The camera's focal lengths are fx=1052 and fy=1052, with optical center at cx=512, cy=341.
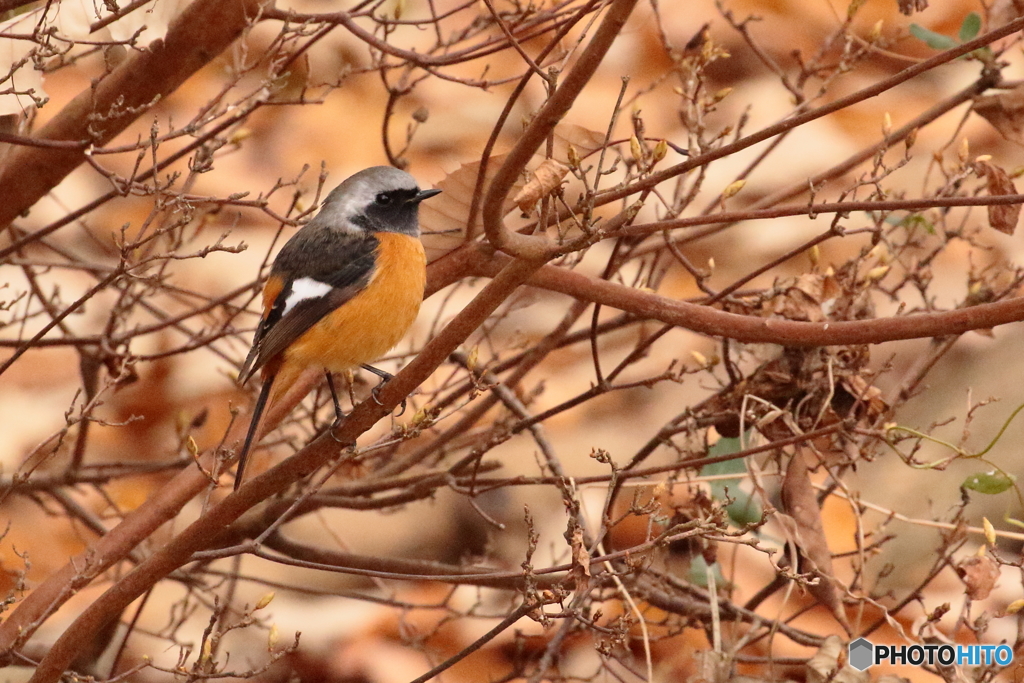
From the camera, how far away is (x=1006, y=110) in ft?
12.5

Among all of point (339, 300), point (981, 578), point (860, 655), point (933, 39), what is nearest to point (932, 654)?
point (981, 578)

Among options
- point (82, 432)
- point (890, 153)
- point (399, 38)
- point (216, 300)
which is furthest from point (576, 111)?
point (82, 432)

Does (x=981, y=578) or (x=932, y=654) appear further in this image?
(x=932, y=654)

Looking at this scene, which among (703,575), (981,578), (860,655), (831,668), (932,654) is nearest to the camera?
(981,578)

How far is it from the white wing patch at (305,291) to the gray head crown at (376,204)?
35cm

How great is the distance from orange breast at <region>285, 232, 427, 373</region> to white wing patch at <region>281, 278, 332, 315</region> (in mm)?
100

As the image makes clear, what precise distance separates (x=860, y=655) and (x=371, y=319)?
1.95 m

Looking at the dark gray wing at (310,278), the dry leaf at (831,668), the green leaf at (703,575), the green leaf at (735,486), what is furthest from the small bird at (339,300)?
the dry leaf at (831,668)

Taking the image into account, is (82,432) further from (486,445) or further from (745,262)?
(745,262)

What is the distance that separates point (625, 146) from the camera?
22.2 ft

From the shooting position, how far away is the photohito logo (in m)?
2.93

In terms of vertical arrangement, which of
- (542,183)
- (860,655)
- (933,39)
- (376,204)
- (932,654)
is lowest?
(932,654)

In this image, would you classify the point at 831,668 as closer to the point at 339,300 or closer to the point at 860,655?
the point at 860,655

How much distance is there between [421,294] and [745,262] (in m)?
4.15
